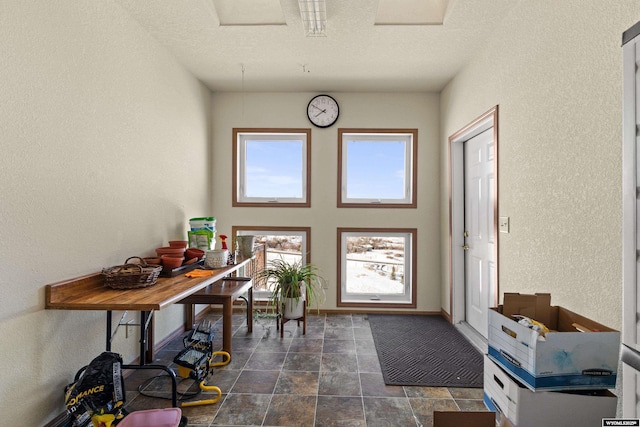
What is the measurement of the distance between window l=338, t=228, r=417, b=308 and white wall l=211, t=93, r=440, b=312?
0.10 m

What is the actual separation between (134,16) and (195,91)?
106cm

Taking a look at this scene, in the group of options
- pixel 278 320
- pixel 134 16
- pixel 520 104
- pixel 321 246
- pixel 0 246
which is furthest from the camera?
pixel 321 246

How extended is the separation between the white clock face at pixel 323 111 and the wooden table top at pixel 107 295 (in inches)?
93.1

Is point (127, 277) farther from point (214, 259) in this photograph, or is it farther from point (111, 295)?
point (214, 259)

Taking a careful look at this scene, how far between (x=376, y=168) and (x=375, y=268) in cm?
120

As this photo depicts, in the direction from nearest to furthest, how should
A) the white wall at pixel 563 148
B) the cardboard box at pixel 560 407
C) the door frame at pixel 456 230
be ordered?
the cardboard box at pixel 560 407, the white wall at pixel 563 148, the door frame at pixel 456 230

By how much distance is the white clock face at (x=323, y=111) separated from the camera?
3709 mm

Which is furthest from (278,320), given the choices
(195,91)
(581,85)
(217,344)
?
(581,85)

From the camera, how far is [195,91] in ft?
11.0

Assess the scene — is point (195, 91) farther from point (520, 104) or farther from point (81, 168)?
point (520, 104)

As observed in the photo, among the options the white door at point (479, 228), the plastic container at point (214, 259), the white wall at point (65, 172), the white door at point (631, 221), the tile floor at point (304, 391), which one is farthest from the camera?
the white door at point (479, 228)

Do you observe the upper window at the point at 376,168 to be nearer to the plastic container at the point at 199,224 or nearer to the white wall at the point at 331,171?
the white wall at the point at 331,171

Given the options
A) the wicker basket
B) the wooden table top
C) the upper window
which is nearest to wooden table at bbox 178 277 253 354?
the wooden table top

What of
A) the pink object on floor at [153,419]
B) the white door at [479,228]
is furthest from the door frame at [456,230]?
the pink object on floor at [153,419]
